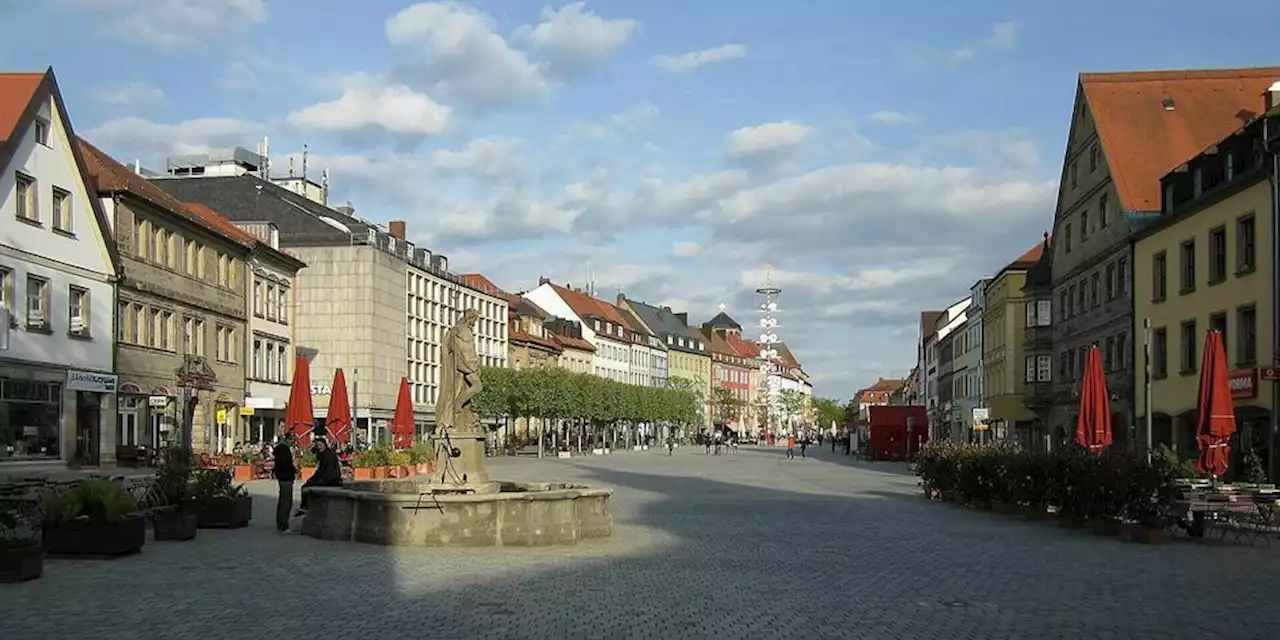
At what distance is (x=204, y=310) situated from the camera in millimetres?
51656

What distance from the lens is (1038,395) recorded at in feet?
186

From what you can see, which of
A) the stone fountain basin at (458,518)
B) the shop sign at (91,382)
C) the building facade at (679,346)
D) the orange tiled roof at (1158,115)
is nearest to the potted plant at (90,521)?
the stone fountain basin at (458,518)

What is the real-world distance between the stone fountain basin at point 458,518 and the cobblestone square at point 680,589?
1.41ft

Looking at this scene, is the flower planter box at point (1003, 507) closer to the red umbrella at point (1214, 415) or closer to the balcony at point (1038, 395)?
the red umbrella at point (1214, 415)

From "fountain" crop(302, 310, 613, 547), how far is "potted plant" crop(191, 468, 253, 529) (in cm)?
166

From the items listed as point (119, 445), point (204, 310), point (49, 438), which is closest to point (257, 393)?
point (204, 310)

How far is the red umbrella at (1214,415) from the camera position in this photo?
23312 mm

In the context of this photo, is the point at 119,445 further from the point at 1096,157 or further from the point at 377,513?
the point at 1096,157

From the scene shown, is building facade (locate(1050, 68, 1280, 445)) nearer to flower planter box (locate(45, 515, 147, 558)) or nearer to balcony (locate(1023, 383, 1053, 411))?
balcony (locate(1023, 383, 1053, 411))

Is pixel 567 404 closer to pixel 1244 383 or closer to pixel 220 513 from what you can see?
pixel 1244 383

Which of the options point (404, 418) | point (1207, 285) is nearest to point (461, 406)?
point (1207, 285)

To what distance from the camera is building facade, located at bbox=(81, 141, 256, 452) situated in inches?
1754

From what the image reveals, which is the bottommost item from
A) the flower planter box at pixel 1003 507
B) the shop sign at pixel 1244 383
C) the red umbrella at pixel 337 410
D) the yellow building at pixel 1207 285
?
the flower planter box at pixel 1003 507

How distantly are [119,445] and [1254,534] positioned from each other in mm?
35469
